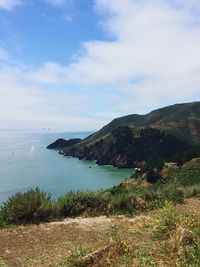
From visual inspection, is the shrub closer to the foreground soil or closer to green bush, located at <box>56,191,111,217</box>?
the foreground soil

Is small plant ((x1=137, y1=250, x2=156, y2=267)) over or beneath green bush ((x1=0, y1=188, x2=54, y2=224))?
beneath

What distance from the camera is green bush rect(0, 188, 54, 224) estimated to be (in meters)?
12.4

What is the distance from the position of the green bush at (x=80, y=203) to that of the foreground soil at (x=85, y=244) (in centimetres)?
62

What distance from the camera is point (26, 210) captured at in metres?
12.5

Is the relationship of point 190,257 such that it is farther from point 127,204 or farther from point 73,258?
point 127,204

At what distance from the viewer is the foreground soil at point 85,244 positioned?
845 cm

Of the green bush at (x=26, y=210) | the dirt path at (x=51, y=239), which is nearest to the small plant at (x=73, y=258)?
the dirt path at (x=51, y=239)

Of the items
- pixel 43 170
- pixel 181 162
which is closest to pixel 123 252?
pixel 181 162

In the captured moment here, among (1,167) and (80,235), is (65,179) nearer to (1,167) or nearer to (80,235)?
(1,167)

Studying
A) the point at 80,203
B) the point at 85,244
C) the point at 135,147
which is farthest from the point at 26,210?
the point at 135,147

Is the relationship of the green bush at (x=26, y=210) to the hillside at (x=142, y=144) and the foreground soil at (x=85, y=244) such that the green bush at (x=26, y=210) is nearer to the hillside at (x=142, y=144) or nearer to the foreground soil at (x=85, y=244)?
the foreground soil at (x=85, y=244)

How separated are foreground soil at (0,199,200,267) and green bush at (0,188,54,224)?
0.57 meters

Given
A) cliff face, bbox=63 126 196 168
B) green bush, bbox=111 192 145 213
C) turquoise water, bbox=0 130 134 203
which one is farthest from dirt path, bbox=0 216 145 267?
cliff face, bbox=63 126 196 168

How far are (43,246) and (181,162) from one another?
60142 mm
